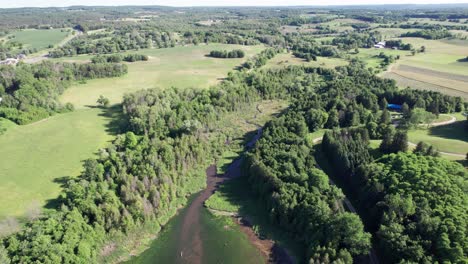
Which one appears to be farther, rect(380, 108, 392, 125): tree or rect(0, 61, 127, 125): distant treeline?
rect(0, 61, 127, 125): distant treeline

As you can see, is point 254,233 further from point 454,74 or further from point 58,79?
point 454,74

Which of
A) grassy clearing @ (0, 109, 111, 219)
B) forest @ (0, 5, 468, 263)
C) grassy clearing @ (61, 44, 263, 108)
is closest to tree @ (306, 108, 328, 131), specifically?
forest @ (0, 5, 468, 263)

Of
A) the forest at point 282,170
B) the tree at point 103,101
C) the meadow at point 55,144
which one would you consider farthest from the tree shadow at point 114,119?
the tree at point 103,101

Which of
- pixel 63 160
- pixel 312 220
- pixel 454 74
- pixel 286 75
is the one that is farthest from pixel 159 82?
pixel 454 74

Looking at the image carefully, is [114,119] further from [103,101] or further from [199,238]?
[199,238]

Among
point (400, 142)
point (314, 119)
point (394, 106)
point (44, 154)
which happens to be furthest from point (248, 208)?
point (394, 106)

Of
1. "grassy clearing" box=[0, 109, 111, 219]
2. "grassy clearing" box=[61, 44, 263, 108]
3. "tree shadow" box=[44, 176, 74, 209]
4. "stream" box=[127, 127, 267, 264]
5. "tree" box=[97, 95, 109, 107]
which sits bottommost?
"stream" box=[127, 127, 267, 264]

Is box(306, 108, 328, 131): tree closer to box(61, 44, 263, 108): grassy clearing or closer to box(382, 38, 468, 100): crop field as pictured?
box(61, 44, 263, 108): grassy clearing
